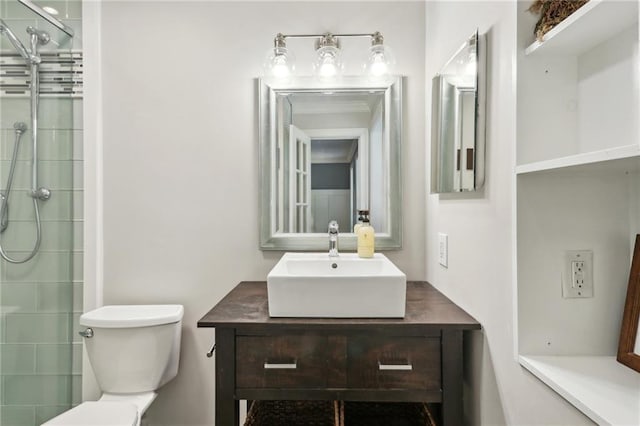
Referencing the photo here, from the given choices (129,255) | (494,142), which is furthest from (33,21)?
(494,142)

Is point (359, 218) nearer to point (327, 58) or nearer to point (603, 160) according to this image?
point (327, 58)

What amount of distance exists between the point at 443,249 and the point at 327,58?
1.02 m

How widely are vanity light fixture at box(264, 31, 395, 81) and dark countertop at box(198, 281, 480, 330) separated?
1.07 m

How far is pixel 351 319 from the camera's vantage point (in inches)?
45.3

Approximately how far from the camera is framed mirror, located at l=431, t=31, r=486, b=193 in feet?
3.64

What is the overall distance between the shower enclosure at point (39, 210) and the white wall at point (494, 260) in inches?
70.8

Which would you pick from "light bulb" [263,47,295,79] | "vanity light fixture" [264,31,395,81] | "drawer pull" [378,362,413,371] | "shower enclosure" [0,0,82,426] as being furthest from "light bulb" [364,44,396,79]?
"shower enclosure" [0,0,82,426]

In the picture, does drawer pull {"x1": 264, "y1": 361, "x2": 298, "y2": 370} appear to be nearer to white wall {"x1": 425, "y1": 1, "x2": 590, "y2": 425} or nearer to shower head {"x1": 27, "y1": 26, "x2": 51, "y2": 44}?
white wall {"x1": 425, "y1": 1, "x2": 590, "y2": 425}

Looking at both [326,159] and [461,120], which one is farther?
[326,159]

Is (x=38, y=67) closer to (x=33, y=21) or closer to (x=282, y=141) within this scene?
(x=33, y=21)

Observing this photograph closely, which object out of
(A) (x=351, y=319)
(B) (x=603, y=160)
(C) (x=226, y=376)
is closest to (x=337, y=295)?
(A) (x=351, y=319)

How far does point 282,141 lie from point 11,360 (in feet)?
5.23

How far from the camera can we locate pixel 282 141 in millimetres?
1749

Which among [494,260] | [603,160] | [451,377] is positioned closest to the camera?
[603,160]
